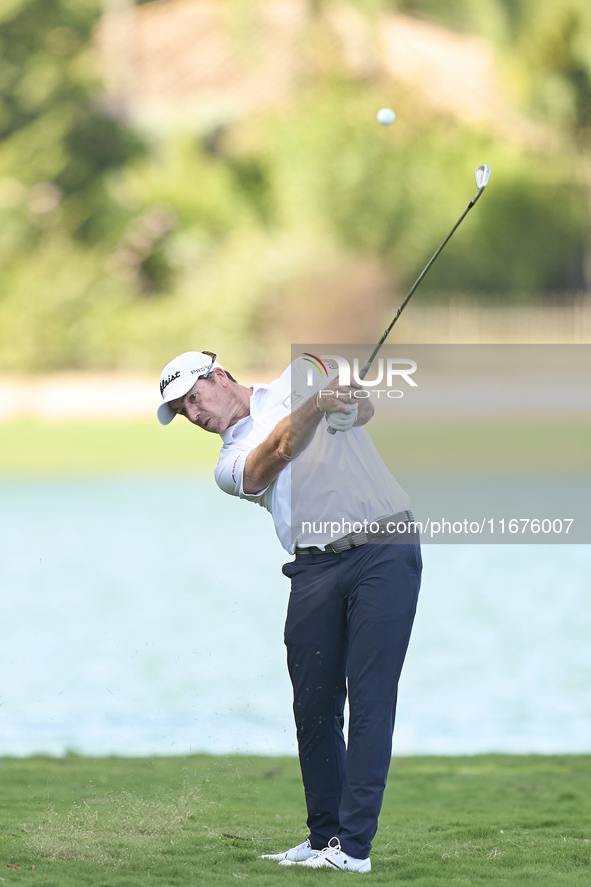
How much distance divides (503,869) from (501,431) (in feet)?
57.9

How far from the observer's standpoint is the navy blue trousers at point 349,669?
3.55 meters

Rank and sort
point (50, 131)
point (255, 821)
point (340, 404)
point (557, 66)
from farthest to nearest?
point (557, 66) < point (50, 131) < point (255, 821) < point (340, 404)

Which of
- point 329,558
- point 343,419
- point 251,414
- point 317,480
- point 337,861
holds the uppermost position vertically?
point 251,414

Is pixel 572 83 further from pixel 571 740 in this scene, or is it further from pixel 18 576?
pixel 571 740

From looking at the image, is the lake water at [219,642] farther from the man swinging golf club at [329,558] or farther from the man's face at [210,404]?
the man's face at [210,404]

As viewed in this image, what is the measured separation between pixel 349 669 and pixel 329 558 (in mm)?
339

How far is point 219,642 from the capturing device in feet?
31.3

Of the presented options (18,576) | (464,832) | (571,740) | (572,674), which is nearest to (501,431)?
(18,576)

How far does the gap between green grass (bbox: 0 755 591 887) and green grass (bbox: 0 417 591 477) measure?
41.0 ft

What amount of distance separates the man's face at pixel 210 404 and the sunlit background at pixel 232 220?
8.79 meters

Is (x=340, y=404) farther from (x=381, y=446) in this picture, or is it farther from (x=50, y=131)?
(x=50, y=131)

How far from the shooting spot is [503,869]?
11.6ft

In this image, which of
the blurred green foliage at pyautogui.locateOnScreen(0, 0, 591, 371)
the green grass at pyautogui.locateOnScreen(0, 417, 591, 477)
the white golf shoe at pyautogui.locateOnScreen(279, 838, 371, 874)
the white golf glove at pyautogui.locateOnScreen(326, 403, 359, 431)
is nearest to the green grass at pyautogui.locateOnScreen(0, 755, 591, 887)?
the white golf shoe at pyautogui.locateOnScreen(279, 838, 371, 874)

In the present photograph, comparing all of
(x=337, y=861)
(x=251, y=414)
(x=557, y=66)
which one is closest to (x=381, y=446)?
(x=557, y=66)
